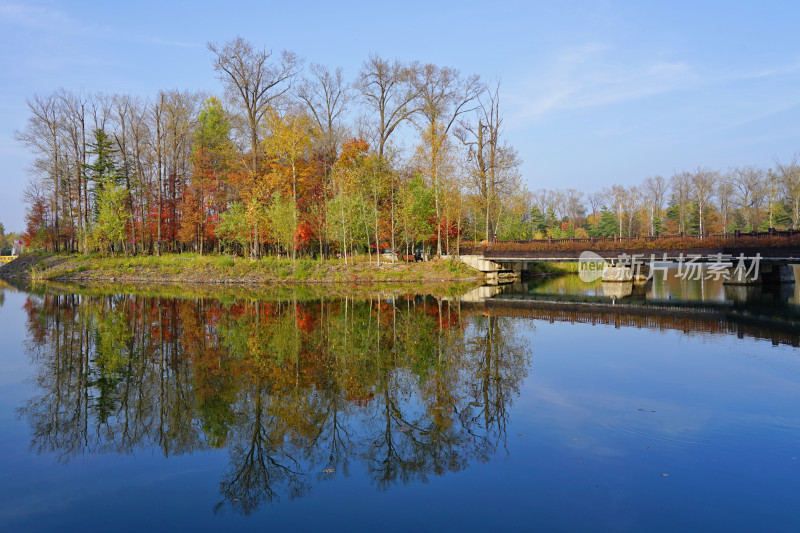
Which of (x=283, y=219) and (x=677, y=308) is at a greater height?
(x=283, y=219)

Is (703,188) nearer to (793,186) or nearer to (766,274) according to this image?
(793,186)

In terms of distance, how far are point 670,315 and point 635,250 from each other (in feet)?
41.4

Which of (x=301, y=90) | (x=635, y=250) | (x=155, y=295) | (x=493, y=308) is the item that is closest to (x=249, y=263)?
(x=155, y=295)

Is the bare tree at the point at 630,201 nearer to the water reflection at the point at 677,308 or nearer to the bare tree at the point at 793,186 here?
the bare tree at the point at 793,186

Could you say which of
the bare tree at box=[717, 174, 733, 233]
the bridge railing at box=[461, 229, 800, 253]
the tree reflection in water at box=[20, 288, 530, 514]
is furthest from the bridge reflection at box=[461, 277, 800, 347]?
the bare tree at box=[717, 174, 733, 233]

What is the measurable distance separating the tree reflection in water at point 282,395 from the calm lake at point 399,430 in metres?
0.04

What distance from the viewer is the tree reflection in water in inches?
228

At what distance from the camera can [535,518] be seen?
4430 mm

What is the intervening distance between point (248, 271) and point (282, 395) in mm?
27297

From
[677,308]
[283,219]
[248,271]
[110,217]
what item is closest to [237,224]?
[248,271]

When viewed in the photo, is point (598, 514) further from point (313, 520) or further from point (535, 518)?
point (313, 520)

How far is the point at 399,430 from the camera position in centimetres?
653

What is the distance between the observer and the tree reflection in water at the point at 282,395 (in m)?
5.79

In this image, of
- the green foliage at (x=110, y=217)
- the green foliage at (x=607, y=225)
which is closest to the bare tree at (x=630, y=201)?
the green foliage at (x=607, y=225)
